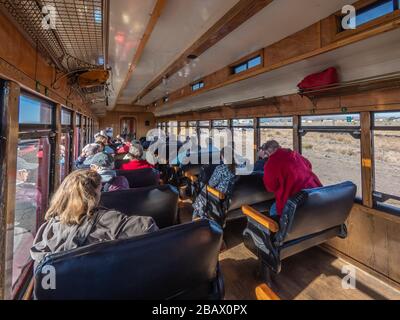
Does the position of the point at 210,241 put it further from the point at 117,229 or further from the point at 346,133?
the point at 346,133

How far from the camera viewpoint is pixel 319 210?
1.63 m

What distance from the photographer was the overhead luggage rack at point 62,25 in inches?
43.1

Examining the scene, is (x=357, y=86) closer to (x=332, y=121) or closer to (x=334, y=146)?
(x=332, y=121)

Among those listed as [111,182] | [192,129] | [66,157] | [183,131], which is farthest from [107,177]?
[183,131]

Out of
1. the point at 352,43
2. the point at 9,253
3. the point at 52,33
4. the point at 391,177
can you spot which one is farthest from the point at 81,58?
the point at 391,177

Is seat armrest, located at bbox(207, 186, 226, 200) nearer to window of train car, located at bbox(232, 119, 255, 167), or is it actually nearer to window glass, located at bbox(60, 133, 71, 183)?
window of train car, located at bbox(232, 119, 255, 167)

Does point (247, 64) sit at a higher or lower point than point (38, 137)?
higher

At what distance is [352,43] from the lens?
1.68 m

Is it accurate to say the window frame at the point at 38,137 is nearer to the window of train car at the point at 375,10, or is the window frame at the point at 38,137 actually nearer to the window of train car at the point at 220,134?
the window of train car at the point at 375,10

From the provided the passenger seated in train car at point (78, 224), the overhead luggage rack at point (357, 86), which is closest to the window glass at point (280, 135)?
the overhead luggage rack at point (357, 86)

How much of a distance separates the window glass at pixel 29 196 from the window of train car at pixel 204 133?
4061 millimetres

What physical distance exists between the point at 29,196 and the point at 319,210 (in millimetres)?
2530

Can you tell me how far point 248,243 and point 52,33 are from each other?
A: 2.27 m

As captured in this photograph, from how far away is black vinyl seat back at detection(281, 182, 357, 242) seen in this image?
1.56 m
